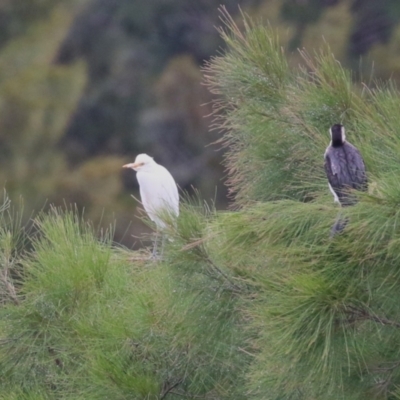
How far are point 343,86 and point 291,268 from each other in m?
0.78

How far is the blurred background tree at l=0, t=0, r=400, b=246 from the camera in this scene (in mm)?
8955

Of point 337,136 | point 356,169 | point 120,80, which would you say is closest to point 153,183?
point 337,136

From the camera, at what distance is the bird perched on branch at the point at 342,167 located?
6.44 ft

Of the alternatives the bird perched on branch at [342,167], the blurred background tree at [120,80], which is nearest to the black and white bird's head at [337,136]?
the bird perched on branch at [342,167]

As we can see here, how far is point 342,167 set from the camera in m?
1.98

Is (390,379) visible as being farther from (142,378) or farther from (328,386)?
(142,378)

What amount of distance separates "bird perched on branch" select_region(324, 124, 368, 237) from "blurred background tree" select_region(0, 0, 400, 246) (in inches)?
241

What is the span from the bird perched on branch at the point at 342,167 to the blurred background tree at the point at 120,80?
611cm

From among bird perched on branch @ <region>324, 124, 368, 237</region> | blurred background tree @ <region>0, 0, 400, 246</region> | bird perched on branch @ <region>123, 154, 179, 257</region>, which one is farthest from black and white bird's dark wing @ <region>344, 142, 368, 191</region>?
blurred background tree @ <region>0, 0, 400, 246</region>

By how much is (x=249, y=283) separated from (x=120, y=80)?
902cm

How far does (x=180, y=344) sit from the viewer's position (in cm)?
214

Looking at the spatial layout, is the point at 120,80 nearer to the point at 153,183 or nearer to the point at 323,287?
the point at 153,183

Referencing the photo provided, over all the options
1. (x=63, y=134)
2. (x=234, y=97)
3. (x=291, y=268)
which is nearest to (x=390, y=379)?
(x=291, y=268)

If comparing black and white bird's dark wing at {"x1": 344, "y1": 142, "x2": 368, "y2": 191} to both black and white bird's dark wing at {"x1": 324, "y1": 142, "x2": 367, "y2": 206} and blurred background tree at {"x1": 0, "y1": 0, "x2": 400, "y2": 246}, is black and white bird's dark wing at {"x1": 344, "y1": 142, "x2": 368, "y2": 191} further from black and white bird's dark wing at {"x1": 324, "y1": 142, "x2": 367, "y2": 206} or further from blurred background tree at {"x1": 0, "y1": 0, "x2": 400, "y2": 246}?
blurred background tree at {"x1": 0, "y1": 0, "x2": 400, "y2": 246}
